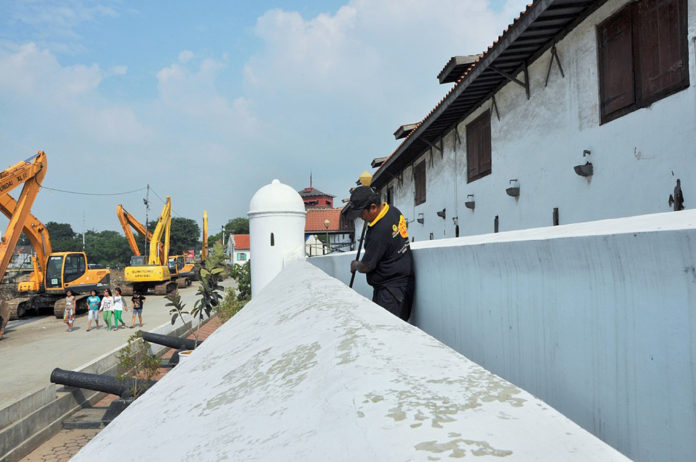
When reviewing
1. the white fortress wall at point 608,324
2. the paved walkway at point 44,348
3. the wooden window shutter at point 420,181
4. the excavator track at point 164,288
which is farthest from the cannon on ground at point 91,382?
the excavator track at point 164,288

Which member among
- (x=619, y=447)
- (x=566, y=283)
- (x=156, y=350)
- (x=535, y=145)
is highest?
(x=535, y=145)

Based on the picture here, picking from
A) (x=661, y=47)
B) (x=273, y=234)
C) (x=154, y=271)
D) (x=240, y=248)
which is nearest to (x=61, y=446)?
(x=273, y=234)

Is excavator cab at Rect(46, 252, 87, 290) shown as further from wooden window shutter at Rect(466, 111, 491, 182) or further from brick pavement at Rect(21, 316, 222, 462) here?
wooden window shutter at Rect(466, 111, 491, 182)

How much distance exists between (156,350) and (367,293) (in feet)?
31.7

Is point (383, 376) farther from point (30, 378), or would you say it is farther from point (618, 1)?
point (30, 378)

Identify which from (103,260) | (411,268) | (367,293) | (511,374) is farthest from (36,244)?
(103,260)

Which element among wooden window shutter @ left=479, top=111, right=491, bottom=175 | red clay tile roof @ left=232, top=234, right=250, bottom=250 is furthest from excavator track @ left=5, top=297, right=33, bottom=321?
red clay tile roof @ left=232, top=234, right=250, bottom=250

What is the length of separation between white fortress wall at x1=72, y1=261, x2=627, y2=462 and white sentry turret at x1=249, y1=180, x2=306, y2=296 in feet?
45.4

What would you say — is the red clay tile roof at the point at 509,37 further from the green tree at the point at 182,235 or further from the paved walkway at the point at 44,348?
the green tree at the point at 182,235

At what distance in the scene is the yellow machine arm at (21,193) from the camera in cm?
1645

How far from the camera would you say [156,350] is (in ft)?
43.3

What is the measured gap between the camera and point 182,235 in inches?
3152

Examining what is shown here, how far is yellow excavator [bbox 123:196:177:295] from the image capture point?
26531mm

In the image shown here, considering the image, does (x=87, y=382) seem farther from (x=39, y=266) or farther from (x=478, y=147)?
(x=39, y=266)
